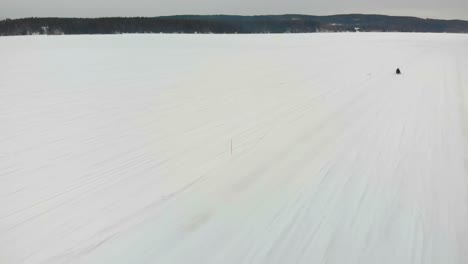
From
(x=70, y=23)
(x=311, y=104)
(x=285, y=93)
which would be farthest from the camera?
(x=70, y=23)

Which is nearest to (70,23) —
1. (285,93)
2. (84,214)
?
(285,93)

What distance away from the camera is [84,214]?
14.7 feet

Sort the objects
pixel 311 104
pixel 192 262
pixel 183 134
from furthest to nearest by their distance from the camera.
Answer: pixel 311 104 → pixel 183 134 → pixel 192 262

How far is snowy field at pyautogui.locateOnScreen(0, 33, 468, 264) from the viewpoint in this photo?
392 cm

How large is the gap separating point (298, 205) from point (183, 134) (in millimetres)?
3453

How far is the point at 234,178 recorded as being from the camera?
18.1 ft

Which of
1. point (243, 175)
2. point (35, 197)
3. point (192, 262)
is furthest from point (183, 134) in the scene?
point (192, 262)

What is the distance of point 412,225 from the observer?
171 inches

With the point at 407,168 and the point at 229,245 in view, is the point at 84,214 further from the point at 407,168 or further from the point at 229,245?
the point at 407,168

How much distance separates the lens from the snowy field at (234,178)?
3.92m

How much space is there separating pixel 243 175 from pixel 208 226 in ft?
4.79

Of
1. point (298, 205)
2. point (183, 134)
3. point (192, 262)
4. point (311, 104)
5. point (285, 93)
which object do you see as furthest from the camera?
point (285, 93)

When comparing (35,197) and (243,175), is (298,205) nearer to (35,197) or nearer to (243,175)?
(243,175)

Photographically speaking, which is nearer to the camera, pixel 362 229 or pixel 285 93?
pixel 362 229
